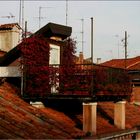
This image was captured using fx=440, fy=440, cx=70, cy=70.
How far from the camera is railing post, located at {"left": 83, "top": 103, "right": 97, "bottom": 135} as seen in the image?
16297 mm

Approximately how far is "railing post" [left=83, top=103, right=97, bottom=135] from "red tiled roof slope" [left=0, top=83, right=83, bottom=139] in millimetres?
326

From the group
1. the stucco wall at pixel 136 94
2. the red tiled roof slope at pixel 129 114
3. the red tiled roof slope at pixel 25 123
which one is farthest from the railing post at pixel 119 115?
the stucco wall at pixel 136 94

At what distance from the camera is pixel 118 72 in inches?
787

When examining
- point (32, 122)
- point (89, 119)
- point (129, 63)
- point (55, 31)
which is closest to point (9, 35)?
point (55, 31)

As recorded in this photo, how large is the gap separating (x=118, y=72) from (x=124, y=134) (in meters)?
3.06

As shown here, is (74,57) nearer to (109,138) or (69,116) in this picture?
(69,116)

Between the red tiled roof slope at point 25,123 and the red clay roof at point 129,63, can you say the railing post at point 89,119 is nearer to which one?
the red tiled roof slope at point 25,123

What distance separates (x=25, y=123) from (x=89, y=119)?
9.49 feet

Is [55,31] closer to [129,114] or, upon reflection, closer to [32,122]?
[32,122]

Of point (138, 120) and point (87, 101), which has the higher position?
point (87, 101)

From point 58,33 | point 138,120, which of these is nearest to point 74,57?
point 58,33

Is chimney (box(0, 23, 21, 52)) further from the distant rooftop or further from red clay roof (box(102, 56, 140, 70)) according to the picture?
red clay roof (box(102, 56, 140, 70))

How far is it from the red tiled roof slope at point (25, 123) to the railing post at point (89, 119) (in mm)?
326

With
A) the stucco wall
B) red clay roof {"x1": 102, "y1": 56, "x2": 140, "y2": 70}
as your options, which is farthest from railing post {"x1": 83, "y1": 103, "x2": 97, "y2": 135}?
red clay roof {"x1": 102, "y1": 56, "x2": 140, "y2": 70}
